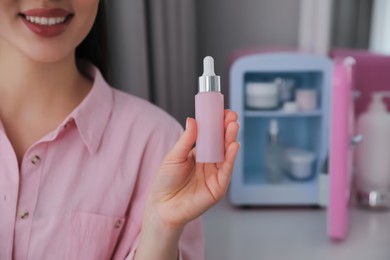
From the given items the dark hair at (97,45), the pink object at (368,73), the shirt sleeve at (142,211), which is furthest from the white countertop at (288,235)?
the dark hair at (97,45)

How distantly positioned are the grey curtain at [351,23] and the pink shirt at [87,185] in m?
0.57

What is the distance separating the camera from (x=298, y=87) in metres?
1.08

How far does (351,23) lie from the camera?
113 cm

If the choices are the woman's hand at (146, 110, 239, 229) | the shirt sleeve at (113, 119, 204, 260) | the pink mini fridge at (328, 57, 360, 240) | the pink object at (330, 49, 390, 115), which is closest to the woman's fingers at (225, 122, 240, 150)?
the woman's hand at (146, 110, 239, 229)

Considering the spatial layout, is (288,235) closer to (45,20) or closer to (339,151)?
(339,151)

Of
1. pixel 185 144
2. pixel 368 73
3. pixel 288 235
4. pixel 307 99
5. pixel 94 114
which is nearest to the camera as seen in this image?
pixel 185 144

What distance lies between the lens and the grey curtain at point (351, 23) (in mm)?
1113

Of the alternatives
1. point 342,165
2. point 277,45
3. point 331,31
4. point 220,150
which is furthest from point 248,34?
point 220,150

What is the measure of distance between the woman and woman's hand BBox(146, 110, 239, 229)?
29 millimetres

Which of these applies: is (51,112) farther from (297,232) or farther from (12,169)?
(297,232)

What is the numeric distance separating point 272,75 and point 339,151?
11.1 inches

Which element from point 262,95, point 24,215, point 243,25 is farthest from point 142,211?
point 243,25

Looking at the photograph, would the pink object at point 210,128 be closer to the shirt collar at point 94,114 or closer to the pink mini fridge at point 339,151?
the shirt collar at point 94,114

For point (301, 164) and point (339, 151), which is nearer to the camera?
point (339, 151)
